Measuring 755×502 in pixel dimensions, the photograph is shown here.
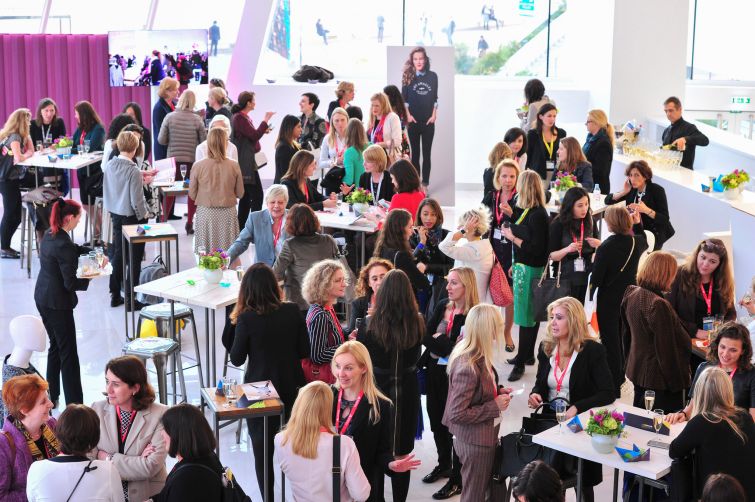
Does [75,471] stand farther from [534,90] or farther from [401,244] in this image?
[534,90]

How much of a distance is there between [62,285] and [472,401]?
9.73ft

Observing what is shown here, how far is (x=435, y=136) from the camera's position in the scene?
1252cm

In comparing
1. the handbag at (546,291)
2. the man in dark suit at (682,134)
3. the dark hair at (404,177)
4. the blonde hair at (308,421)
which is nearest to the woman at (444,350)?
the blonde hair at (308,421)

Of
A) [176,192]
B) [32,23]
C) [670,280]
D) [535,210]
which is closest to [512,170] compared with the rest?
[535,210]

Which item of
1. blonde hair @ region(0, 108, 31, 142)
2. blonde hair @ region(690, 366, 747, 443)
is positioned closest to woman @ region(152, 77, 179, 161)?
blonde hair @ region(0, 108, 31, 142)

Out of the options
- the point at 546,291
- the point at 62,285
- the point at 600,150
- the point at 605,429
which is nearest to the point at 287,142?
the point at 600,150

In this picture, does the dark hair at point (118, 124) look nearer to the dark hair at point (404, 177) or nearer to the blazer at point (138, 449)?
the dark hair at point (404, 177)

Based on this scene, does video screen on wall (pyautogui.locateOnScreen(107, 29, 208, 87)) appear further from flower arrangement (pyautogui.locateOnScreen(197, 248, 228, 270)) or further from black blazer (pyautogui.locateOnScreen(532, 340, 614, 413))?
black blazer (pyautogui.locateOnScreen(532, 340, 614, 413))

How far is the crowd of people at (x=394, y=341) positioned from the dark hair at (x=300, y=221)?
1cm

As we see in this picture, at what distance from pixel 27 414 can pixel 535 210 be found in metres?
4.09

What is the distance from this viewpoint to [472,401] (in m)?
4.87

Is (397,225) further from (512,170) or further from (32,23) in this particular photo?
(32,23)

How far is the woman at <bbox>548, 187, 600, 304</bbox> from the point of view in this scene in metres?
7.05

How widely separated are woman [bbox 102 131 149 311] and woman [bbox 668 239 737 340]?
14.9 feet
